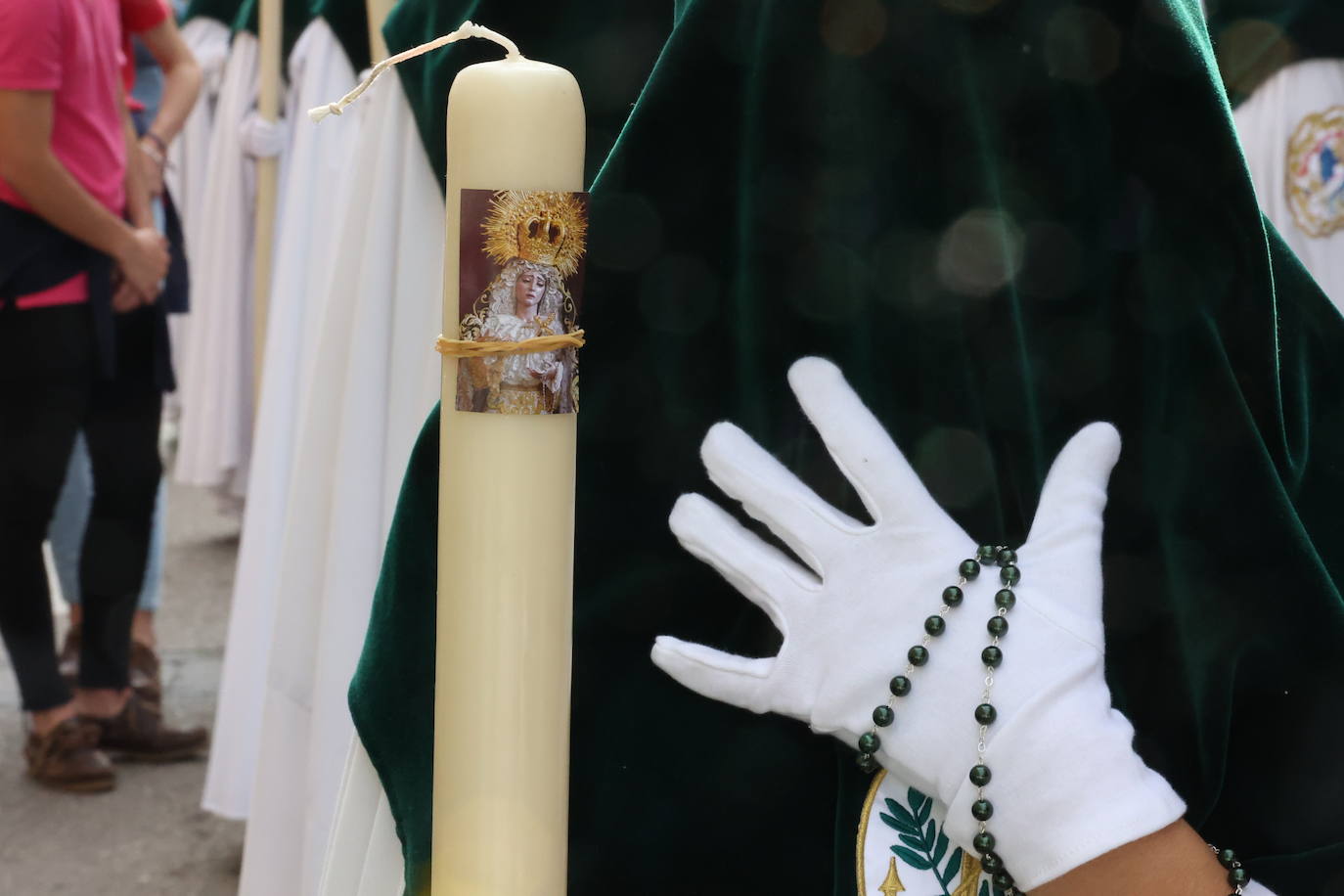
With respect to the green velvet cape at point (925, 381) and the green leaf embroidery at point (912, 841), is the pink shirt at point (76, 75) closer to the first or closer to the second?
the green velvet cape at point (925, 381)

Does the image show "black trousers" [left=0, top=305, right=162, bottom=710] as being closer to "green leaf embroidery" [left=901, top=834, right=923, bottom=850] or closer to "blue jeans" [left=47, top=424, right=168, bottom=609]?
"blue jeans" [left=47, top=424, right=168, bottom=609]

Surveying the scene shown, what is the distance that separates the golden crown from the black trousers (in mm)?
2001

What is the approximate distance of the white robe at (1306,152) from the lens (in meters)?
2.28

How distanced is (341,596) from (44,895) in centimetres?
123

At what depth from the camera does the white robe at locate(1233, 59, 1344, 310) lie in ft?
7.48

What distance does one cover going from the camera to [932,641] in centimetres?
68

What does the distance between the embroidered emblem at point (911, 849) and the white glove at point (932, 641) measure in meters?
0.04

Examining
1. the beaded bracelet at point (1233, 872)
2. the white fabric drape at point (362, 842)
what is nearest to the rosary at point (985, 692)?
the beaded bracelet at point (1233, 872)

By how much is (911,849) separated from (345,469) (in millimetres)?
792

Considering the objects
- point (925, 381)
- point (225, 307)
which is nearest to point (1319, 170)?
point (925, 381)

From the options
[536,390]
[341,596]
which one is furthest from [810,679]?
[341,596]

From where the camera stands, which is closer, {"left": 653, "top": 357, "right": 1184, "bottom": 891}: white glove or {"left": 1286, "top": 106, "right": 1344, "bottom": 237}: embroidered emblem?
{"left": 653, "top": 357, "right": 1184, "bottom": 891}: white glove

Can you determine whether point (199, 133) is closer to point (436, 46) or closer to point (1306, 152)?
point (1306, 152)

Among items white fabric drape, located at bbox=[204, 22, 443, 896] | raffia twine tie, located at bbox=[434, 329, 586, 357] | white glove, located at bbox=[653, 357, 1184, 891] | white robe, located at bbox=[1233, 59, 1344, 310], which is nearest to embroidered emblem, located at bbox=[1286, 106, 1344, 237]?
white robe, located at bbox=[1233, 59, 1344, 310]
